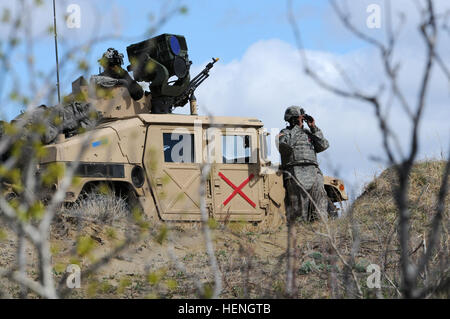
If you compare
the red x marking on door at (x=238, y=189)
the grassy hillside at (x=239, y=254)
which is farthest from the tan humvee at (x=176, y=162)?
the grassy hillside at (x=239, y=254)

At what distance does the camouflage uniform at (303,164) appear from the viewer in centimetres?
1174

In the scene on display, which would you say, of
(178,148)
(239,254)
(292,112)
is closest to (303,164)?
(292,112)

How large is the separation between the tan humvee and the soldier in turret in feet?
0.41

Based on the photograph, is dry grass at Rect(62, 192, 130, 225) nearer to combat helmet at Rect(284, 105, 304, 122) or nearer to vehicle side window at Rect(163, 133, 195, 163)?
vehicle side window at Rect(163, 133, 195, 163)

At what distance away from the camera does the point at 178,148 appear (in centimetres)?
1109

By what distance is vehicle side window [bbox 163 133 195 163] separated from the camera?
11.0m

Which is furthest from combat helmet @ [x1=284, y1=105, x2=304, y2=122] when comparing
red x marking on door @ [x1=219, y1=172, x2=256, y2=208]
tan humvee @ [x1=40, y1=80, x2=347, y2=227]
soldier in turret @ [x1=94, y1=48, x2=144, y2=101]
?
soldier in turret @ [x1=94, y1=48, x2=144, y2=101]

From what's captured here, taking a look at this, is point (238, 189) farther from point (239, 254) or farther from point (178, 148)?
point (239, 254)

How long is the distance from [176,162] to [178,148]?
0.79ft

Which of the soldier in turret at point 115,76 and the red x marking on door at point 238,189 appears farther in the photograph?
the soldier in turret at point 115,76

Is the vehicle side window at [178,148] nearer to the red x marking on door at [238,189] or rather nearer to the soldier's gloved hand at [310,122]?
the red x marking on door at [238,189]

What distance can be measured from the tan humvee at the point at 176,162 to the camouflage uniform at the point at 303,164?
0.82ft

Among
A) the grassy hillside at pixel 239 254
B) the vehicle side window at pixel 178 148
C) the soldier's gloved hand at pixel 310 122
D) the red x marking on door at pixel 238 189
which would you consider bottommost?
the grassy hillside at pixel 239 254

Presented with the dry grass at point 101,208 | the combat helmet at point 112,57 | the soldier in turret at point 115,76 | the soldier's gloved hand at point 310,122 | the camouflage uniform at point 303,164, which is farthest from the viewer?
the soldier's gloved hand at point 310,122
